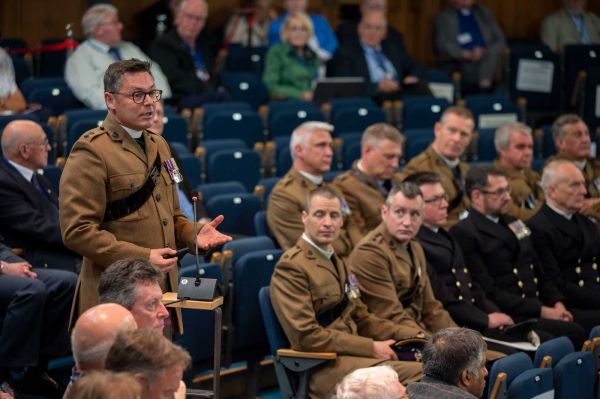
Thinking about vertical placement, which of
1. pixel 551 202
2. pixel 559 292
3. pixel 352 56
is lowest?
pixel 559 292

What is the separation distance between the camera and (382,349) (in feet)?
15.2

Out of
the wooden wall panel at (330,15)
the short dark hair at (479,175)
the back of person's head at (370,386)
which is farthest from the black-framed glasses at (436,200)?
the wooden wall panel at (330,15)

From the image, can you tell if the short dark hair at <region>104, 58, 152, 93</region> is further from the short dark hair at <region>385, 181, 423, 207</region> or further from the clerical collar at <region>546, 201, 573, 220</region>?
the clerical collar at <region>546, 201, 573, 220</region>

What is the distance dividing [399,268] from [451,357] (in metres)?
1.45

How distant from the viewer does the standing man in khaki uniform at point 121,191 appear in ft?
11.5

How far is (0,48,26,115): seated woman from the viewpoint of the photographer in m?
6.55

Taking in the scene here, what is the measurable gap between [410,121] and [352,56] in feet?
3.01

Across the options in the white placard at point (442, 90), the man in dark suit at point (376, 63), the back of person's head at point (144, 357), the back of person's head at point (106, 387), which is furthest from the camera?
the white placard at point (442, 90)

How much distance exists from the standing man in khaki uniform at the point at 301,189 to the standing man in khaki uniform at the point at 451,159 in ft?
2.37

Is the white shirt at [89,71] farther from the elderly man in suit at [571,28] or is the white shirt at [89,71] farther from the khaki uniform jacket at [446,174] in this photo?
the elderly man in suit at [571,28]

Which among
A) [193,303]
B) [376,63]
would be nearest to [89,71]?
[376,63]

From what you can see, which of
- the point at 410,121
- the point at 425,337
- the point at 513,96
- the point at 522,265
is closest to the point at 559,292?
the point at 522,265

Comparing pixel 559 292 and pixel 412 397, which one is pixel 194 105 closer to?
pixel 559 292

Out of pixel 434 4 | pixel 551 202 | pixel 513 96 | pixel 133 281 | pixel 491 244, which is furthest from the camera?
pixel 434 4
